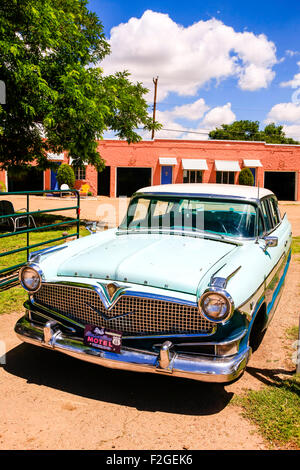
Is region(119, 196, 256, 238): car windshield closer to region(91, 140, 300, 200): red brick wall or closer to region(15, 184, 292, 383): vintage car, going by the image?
region(15, 184, 292, 383): vintage car

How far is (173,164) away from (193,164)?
5.43 feet

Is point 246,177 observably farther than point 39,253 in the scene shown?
Yes

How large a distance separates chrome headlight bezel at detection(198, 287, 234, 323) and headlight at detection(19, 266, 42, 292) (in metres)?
1.48

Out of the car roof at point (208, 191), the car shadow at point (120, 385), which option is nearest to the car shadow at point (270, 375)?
the car shadow at point (120, 385)

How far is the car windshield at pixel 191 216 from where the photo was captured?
4.34 metres

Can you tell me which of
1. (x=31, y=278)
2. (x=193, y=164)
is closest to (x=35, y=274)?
(x=31, y=278)

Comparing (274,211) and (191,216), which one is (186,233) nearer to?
(191,216)

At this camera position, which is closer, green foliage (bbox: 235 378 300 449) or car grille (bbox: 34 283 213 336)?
green foliage (bbox: 235 378 300 449)

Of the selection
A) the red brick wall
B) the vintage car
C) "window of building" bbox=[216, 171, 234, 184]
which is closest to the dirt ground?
the vintage car

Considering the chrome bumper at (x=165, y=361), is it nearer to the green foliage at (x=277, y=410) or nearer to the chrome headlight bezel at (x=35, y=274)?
the green foliage at (x=277, y=410)

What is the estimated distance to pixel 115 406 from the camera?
3.18 m

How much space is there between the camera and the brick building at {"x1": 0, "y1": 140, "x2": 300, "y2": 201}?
32.3m

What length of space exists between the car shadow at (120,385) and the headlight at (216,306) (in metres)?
0.84

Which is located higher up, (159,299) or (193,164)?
(193,164)
